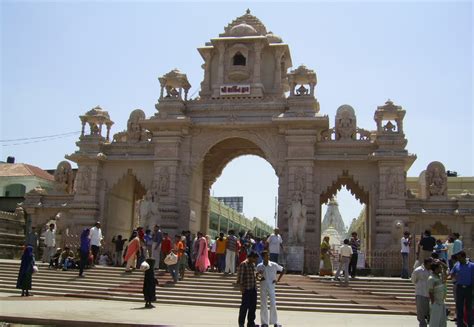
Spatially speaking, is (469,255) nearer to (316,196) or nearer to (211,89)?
(316,196)

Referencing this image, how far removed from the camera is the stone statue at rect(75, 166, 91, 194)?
31203mm

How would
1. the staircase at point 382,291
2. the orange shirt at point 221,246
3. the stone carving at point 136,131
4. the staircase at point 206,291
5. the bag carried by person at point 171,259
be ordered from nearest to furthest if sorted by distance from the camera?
the staircase at point 206,291
the staircase at point 382,291
the bag carried by person at point 171,259
the orange shirt at point 221,246
the stone carving at point 136,131

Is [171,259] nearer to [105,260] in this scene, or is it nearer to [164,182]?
[105,260]

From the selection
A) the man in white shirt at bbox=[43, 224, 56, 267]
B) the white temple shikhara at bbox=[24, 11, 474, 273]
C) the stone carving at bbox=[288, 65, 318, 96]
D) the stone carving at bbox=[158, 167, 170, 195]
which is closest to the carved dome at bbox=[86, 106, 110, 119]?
the white temple shikhara at bbox=[24, 11, 474, 273]

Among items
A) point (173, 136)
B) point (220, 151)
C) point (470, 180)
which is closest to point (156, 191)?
point (173, 136)

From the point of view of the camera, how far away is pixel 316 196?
28.4m

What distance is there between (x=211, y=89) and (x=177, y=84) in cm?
216

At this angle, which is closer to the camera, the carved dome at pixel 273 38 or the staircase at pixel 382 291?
the staircase at pixel 382 291

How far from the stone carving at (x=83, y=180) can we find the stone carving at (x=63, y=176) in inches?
89.0

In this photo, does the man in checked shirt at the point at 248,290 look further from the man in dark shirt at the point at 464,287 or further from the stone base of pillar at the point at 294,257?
the stone base of pillar at the point at 294,257

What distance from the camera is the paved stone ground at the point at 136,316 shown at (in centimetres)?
1337

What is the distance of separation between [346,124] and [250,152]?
21.1ft

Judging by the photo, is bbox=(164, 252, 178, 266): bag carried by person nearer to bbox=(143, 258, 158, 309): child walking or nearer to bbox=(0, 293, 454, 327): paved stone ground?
bbox=(0, 293, 454, 327): paved stone ground

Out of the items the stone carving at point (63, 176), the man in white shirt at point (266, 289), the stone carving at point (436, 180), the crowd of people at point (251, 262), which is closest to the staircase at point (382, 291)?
the crowd of people at point (251, 262)
